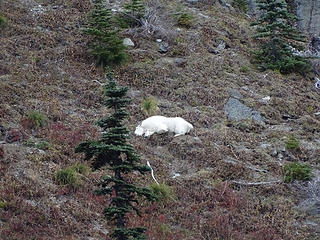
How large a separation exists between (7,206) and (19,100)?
4847mm

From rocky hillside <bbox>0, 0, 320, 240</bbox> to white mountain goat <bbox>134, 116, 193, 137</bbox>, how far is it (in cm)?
21

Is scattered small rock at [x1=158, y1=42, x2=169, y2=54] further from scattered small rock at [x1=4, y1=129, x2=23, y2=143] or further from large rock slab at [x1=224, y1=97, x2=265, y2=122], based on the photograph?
scattered small rock at [x1=4, y1=129, x2=23, y2=143]

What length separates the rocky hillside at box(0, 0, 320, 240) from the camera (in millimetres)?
8531

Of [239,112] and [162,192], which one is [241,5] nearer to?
[239,112]

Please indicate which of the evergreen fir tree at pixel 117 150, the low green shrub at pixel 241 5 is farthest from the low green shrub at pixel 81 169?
the low green shrub at pixel 241 5

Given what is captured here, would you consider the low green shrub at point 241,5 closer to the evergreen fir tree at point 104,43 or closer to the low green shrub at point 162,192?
the evergreen fir tree at point 104,43

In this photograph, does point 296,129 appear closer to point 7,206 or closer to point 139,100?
point 139,100

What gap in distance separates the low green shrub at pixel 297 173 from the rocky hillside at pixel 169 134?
151 millimetres

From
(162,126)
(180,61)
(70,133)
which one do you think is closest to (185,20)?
(180,61)

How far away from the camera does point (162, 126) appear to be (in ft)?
39.7

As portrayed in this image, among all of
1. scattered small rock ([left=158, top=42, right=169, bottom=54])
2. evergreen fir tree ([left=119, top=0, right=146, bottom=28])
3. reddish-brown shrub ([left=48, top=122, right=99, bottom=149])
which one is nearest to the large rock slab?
scattered small rock ([left=158, top=42, right=169, bottom=54])

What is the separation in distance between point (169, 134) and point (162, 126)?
0.90 feet

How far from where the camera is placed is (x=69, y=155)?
10.2 metres

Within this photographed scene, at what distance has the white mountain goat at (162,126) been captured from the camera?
1203cm
